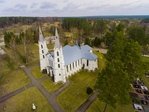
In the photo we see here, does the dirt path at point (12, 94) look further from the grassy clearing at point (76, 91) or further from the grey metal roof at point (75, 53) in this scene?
the grey metal roof at point (75, 53)

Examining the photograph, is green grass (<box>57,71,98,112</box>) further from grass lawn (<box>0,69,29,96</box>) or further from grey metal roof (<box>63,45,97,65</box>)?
grass lawn (<box>0,69,29,96</box>)

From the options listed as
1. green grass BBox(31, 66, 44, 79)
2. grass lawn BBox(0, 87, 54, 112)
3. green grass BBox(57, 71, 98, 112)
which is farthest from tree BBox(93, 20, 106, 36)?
grass lawn BBox(0, 87, 54, 112)

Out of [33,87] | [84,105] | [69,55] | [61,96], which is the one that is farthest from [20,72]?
[84,105]

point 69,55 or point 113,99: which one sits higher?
point 69,55

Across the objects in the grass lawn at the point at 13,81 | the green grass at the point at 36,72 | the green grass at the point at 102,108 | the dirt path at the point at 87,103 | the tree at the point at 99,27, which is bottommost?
the green grass at the point at 102,108

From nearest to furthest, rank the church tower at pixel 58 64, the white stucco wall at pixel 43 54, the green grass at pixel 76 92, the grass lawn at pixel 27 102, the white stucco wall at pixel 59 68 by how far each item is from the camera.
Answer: the grass lawn at pixel 27 102, the green grass at pixel 76 92, the church tower at pixel 58 64, the white stucco wall at pixel 59 68, the white stucco wall at pixel 43 54

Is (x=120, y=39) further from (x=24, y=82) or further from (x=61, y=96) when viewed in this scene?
(x=24, y=82)

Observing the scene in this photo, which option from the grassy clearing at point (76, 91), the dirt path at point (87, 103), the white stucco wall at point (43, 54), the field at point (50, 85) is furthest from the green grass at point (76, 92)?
the white stucco wall at point (43, 54)
